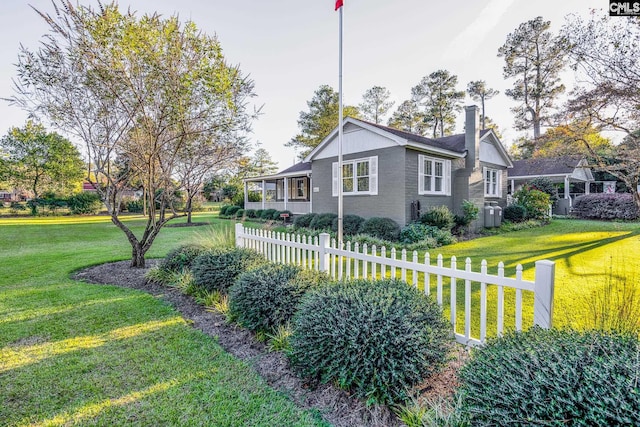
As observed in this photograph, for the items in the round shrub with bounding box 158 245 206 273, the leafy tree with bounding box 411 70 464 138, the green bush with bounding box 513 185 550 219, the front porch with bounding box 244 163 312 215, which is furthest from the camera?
the leafy tree with bounding box 411 70 464 138

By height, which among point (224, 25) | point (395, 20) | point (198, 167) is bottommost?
point (198, 167)

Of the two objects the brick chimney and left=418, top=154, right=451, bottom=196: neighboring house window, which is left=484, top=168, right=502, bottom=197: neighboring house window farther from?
left=418, top=154, right=451, bottom=196: neighboring house window

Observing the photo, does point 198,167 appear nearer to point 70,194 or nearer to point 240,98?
point 240,98

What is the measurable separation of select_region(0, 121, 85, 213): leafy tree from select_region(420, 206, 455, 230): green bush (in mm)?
32670

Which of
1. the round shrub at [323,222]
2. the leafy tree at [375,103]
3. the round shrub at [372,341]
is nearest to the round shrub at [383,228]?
the round shrub at [323,222]

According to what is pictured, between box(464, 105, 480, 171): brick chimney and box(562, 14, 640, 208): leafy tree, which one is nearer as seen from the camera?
box(562, 14, 640, 208): leafy tree

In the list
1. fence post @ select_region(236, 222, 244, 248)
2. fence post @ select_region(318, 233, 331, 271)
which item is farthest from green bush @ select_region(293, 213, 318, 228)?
fence post @ select_region(318, 233, 331, 271)

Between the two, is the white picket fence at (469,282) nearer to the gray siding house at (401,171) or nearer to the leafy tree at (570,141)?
the gray siding house at (401,171)

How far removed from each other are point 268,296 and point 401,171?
9018 mm

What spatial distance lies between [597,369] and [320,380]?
1.97 meters

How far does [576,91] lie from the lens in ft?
27.1

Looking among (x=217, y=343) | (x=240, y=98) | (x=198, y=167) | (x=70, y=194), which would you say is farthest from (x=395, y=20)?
(x=70, y=194)

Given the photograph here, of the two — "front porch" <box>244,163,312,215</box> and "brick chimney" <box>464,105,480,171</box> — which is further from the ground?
"brick chimney" <box>464,105,480,171</box>

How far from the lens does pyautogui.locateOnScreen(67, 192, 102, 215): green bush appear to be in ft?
95.2
